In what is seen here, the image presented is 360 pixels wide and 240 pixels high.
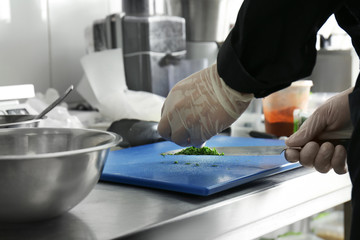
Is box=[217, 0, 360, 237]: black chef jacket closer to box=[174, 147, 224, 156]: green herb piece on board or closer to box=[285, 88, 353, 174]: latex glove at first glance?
box=[285, 88, 353, 174]: latex glove

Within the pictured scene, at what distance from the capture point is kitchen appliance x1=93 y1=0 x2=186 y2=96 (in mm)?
1503

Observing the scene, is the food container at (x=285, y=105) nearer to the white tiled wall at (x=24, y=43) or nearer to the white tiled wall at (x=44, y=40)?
the white tiled wall at (x=44, y=40)

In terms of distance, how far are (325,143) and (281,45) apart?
0.69 feet

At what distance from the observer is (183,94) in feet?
2.85

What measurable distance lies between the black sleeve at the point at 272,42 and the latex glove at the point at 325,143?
0.16 meters

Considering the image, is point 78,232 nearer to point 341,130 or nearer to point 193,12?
point 341,130

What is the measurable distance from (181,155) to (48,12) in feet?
2.81

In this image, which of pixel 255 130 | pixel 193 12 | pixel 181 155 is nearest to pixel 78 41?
pixel 193 12

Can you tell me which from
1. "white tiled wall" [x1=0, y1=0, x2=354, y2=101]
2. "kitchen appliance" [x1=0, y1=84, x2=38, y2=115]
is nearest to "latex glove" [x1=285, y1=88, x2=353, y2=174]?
"kitchen appliance" [x1=0, y1=84, x2=38, y2=115]

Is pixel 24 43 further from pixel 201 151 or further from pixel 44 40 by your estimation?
pixel 201 151

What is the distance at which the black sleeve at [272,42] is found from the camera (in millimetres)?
698

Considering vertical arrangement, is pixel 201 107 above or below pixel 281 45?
below

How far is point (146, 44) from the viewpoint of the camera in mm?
1500

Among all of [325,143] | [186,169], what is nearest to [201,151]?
[186,169]
